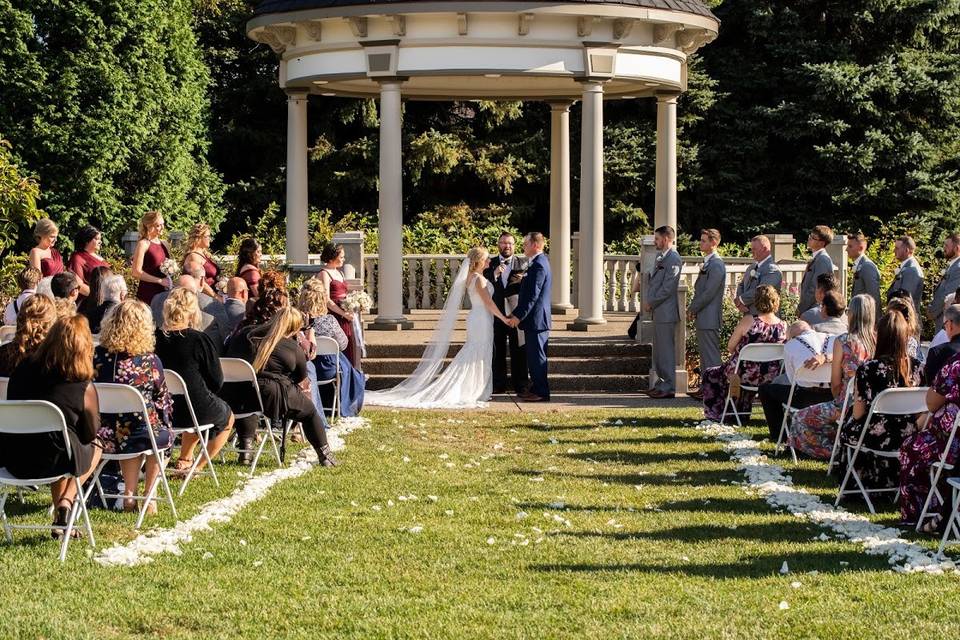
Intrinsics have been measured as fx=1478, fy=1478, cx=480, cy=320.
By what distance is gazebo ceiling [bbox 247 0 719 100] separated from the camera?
1761cm

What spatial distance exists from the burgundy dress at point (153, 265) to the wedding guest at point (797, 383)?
611cm

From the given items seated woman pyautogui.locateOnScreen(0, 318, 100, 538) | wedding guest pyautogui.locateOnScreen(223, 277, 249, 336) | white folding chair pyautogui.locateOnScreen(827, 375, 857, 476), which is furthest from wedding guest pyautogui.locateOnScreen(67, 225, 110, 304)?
white folding chair pyautogui.locateOnScreen(827, 375, 857, 476)

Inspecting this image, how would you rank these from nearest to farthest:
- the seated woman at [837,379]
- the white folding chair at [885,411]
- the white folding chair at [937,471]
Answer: the white folding chair at [937,471]
the white folding chair at [885,411]
the seated woman at [837,379]

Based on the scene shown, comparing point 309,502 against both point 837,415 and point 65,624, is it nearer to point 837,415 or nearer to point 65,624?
Result: point 65,624

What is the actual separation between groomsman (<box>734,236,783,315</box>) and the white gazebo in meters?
2.87

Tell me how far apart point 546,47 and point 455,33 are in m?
1.11

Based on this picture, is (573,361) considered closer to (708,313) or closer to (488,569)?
(708,313)

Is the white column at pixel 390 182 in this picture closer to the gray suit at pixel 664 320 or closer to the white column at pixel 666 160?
the gray suit at pixel 664 320

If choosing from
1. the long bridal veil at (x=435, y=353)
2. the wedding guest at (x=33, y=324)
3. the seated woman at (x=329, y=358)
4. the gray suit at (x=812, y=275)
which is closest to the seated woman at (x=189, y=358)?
the wedding guest at (x=33, y=324)

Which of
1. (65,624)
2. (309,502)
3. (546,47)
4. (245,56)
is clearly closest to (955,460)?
(309,502)

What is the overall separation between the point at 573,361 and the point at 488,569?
9376 mm

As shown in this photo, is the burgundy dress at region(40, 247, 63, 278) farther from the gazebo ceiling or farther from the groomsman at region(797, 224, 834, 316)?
the groomsman at region(797, 224, 834, 316)

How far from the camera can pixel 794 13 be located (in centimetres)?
3244

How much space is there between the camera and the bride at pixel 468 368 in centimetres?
1631
